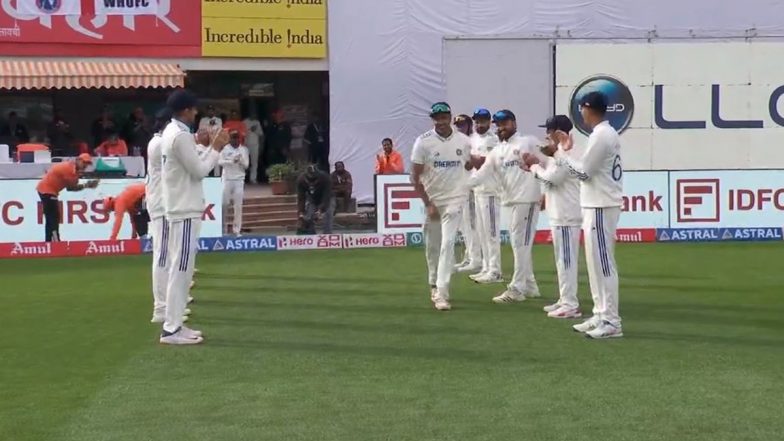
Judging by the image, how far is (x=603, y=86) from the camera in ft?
75.0

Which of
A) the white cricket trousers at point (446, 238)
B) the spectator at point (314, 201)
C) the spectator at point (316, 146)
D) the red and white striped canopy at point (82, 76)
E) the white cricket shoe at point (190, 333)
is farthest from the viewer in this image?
the spectator at point (316, 146)

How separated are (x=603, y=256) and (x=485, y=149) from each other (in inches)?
194

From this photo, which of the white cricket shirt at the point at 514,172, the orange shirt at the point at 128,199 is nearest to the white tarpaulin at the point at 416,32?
the orange shirt at the point at 128,199

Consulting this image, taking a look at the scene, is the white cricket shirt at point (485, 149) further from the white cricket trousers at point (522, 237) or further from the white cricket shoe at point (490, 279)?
the white cricket trousers at point (522, 237)

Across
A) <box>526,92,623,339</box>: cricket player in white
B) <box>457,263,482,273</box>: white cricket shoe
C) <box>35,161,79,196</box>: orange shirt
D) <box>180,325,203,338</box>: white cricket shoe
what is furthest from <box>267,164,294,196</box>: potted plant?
<box>526,92,623,339</box>: cricket player in white

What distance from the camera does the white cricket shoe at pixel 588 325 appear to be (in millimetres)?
10039

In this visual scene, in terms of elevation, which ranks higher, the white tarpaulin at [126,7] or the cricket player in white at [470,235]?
the white tarpaulin at [126,7]

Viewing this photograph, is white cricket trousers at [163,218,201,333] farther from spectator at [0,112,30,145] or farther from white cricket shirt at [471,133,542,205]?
spectator at [0,112,30,145]

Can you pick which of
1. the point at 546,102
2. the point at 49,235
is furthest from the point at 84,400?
the point at 546,102

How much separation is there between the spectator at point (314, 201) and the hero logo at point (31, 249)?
4.51 m

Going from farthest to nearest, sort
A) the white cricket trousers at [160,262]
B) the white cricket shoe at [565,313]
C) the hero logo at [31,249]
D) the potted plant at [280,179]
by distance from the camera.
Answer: the potted plant at [280,179] < the hero logo at [31,249] < the white cricket shoe at [565,313] < the white cricket trousers at [160,262]

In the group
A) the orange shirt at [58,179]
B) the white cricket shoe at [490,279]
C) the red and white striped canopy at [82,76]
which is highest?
the red and white striped canopy at [82,76]

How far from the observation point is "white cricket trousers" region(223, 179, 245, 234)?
782 inches

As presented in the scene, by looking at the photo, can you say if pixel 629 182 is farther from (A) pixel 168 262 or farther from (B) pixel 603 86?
(A) pixel 168 262
